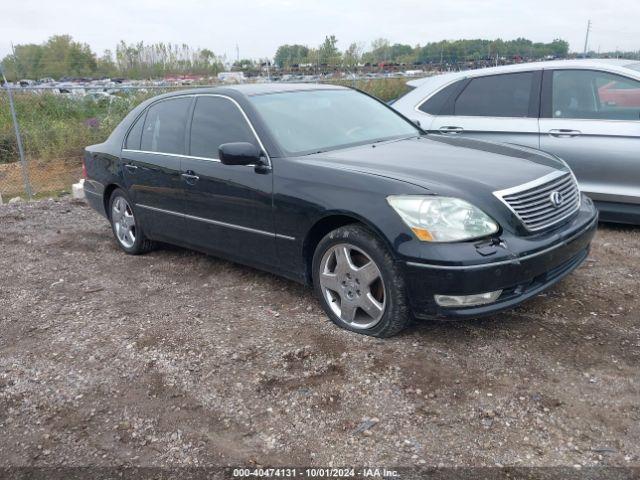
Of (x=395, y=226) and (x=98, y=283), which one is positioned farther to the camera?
(x=98, y=283)

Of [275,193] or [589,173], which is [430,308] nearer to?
[275,193]

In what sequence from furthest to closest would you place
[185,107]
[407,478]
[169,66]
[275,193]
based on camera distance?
[169,66] < [185,107] < [275,193] < [407,478]

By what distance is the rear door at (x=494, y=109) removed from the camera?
5.82 meters

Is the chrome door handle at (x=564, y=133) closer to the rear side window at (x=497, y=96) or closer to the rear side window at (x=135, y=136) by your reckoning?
the rear side window at (x=497, y=96)

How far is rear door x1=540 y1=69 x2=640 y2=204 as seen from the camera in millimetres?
5273

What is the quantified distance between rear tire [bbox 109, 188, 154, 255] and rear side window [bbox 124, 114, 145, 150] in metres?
0.46

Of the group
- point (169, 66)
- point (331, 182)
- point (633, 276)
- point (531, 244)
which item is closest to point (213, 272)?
point (331, 182)

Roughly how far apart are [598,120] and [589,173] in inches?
19.7

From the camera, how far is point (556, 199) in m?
3.62

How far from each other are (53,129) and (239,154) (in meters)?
9.86

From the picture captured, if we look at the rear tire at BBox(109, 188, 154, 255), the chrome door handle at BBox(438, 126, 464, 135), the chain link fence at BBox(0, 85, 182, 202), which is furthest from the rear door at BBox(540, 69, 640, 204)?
the chain link fence at BBox(0, 85, 182, 202)

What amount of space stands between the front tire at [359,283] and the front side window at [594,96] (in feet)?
10.5

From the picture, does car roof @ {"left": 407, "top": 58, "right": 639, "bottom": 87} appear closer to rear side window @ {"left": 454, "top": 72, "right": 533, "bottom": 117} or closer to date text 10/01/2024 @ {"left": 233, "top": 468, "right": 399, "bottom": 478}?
rear side window @ {"left": 454, "top": 72, "right": 533, "bottom": 117}

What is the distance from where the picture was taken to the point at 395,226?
3.31 metres
